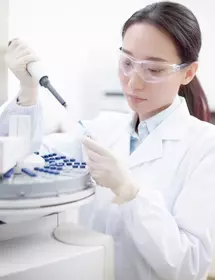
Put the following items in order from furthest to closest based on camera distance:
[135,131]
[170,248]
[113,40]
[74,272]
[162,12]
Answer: [113,40] < [135,131] < [162,12] < [170,248] < [74,272]

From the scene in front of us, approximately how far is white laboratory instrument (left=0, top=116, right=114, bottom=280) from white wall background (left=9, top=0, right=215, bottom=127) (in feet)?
1.67

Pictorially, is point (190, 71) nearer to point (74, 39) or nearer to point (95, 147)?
point (95, 147)

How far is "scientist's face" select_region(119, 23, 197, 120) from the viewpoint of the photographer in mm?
928

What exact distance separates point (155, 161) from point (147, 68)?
0.70 feet

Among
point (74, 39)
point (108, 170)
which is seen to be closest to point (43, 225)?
point (108, 170)

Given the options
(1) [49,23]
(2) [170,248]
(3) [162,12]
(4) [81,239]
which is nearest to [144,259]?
(2) [170,248]

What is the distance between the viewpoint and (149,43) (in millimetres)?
927

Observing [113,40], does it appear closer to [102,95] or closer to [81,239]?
[102,95]

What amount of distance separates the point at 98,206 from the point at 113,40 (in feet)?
2.57

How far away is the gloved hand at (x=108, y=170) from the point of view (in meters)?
0.81

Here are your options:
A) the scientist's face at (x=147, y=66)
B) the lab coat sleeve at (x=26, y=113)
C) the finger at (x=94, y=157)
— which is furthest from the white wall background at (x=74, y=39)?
the finger at (x=94, y=157)

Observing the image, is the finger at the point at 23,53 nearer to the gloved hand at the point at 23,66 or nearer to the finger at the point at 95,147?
the gloved hand at the point at 23,66

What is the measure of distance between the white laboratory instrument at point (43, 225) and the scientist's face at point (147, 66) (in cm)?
25

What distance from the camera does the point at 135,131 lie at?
3.61ft
